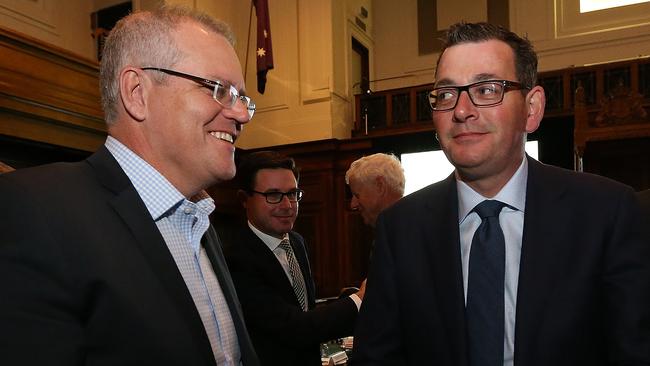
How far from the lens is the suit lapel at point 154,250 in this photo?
1.12 metres

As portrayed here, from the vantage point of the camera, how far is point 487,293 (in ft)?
4.51

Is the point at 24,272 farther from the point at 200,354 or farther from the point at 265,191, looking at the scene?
the point at 265,191

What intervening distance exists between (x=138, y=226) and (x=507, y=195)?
1.00 m

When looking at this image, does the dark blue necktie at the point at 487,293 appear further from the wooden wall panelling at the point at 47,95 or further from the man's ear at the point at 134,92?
the wooden wall panelling at the point at 47,95

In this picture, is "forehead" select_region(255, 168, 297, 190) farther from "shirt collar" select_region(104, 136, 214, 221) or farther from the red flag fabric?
the red flag fabric

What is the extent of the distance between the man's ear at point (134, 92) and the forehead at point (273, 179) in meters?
1.44

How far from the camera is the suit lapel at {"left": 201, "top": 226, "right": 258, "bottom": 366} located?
1.38 meters

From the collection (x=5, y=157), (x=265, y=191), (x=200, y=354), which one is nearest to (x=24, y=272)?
(x=200, y=354)

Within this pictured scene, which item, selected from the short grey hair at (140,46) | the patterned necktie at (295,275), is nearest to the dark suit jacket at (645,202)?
the short grey hair at (140,46)

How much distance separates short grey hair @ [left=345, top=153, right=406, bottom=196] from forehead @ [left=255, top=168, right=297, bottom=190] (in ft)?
1.78

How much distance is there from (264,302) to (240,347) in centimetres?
94

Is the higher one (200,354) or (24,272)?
(24,272)

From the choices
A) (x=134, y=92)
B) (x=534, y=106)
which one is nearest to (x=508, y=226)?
(x=534, y=106)

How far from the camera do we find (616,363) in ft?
4.17
